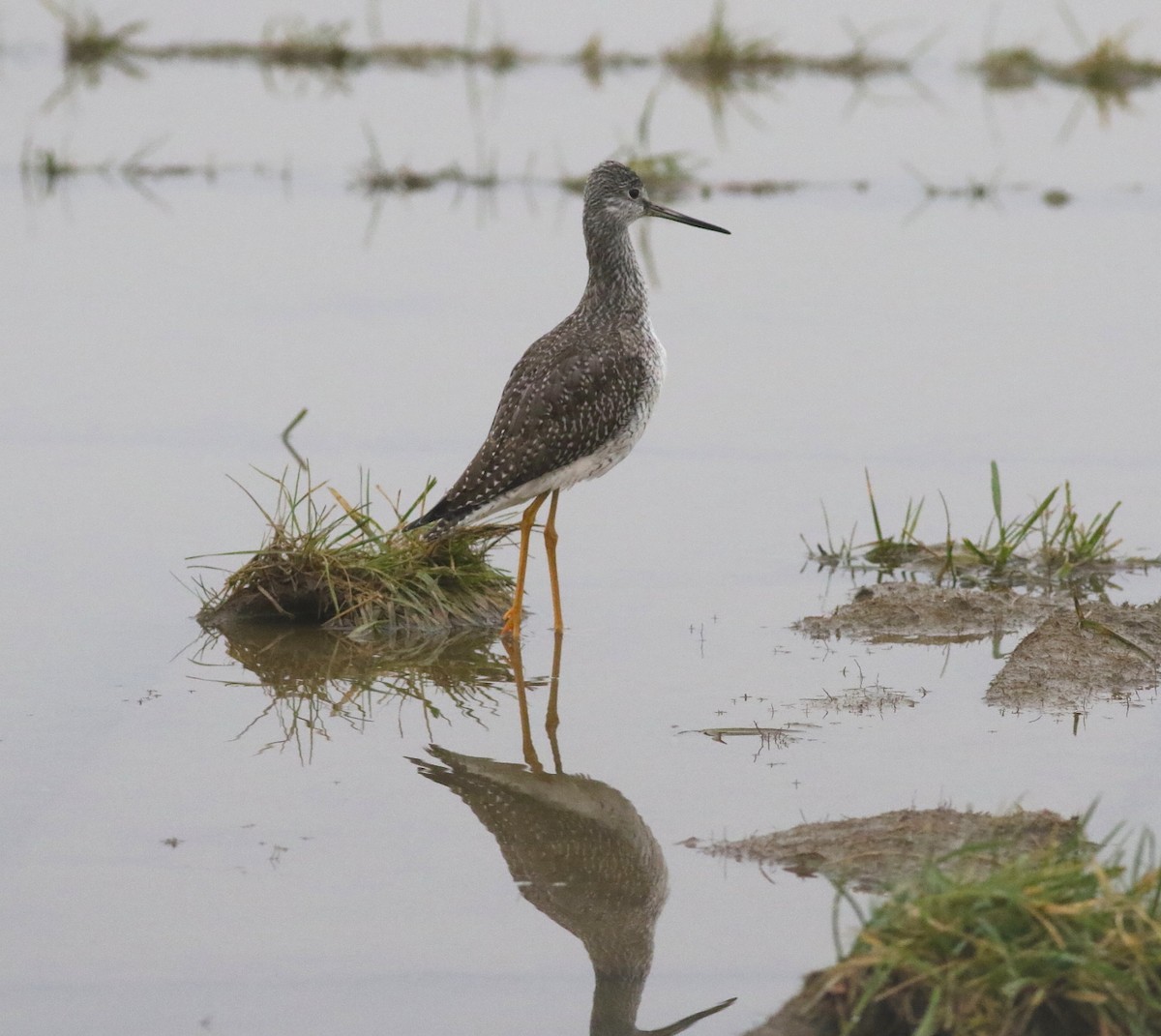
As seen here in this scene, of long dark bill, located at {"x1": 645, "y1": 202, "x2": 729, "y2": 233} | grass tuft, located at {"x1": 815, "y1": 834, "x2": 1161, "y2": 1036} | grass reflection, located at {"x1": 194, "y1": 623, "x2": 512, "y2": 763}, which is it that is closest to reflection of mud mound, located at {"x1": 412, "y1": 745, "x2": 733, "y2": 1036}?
grass reflection, located at {"x1": 194, "y1": 623, "x2": 512, "y2": 763}

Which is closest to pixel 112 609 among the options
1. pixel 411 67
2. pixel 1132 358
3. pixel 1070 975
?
pixel 1070 975

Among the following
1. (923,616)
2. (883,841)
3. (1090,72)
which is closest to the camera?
(883,841)

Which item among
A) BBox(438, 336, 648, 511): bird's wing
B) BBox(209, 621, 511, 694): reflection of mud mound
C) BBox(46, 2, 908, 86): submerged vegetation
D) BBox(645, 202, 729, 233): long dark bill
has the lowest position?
BBox(209, 621, 511, 694): reflection of mud mound

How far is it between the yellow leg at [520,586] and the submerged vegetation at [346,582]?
19cm

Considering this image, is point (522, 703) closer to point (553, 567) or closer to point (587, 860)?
point (553, 567)

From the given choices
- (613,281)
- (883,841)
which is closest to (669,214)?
(613,281)

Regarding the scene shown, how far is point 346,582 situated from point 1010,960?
4030 mm

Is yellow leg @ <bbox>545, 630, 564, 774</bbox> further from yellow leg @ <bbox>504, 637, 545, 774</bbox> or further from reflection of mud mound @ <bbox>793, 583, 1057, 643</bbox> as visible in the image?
reflection of mud mound @ <bbox>793, 583, 1057, 643</bbox>

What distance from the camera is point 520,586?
795 cm

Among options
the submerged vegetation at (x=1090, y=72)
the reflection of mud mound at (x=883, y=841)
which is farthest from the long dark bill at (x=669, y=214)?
the submerged vegetation at (x=1090, y=72)

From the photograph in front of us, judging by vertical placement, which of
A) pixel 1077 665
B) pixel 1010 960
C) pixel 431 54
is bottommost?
pixel 1010 960

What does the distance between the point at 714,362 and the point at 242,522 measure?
4210 mm

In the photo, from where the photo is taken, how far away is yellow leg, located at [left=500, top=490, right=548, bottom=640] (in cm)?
789

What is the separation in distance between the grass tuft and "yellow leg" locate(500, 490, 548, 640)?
3.60 meters
